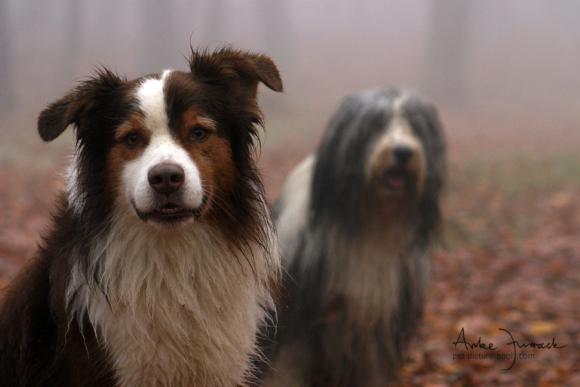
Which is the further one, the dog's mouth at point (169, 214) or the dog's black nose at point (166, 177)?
the dog's mouth at point (169, 214)

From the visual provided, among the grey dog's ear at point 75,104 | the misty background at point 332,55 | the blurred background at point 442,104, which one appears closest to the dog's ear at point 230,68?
the grey dog's ear at point 75,104

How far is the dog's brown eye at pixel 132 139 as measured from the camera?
3154 millimetres

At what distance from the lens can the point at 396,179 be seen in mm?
4816

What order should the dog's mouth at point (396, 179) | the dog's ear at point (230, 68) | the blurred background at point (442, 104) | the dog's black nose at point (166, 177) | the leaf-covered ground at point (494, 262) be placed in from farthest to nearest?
the blurred background at point (442, 104) < the leaf-covered ground at point (494, 262) < the dog's mouth at point (396, 179) < the dog's ear at point (230, 68) < the dog's black nose at point (166, 177)

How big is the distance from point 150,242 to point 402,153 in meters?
2.05

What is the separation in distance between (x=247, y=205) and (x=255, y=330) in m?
0.65

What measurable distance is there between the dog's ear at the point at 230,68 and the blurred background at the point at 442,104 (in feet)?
1.77

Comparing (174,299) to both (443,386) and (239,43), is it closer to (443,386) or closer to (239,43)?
(443,386)

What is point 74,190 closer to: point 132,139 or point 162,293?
point 132,139

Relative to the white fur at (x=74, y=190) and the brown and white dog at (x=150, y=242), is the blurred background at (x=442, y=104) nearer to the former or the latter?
the brown and white dog at (x=150, y=242)

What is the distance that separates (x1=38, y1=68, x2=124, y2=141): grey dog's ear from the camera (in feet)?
10.2

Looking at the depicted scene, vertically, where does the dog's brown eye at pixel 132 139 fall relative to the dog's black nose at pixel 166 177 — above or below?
above

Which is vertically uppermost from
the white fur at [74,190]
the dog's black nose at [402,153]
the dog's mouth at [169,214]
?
the white fur at [74,190]
